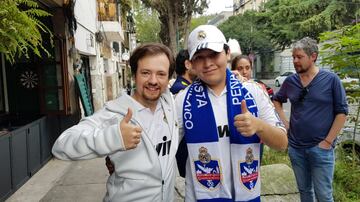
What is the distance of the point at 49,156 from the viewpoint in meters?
7.17

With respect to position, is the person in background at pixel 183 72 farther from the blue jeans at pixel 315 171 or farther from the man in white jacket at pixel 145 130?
the man in white jacket at pixel 145 130

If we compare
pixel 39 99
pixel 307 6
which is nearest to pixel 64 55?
pixel 39 99

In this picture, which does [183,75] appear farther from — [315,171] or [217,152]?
[217,152]

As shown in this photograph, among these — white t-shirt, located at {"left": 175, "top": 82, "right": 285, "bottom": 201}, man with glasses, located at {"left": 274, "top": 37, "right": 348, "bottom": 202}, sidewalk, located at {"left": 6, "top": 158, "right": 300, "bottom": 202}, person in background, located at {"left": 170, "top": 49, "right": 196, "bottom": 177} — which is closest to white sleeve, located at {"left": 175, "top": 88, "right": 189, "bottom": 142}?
white t-shirt, located at {"left": 175, "top": 82, "right": 285, "bottom": 201}

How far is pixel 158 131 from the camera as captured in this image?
1.94 meters

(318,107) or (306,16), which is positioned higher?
(306,16)

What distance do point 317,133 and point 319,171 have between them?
13.9 inches

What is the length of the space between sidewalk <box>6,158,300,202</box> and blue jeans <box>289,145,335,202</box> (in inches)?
33.7

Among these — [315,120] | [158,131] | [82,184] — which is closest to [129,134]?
[158,131]

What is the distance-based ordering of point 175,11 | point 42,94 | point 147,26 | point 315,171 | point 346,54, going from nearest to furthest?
point 315,171 → point 346,54 → point 42,94 → point 175,11 → point 147,26

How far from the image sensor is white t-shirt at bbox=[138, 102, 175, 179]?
6.26 feet

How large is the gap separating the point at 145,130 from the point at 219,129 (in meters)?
0.43

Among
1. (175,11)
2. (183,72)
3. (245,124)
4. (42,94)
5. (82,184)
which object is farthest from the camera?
(175,11)

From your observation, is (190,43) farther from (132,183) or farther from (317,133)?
(317,133)
